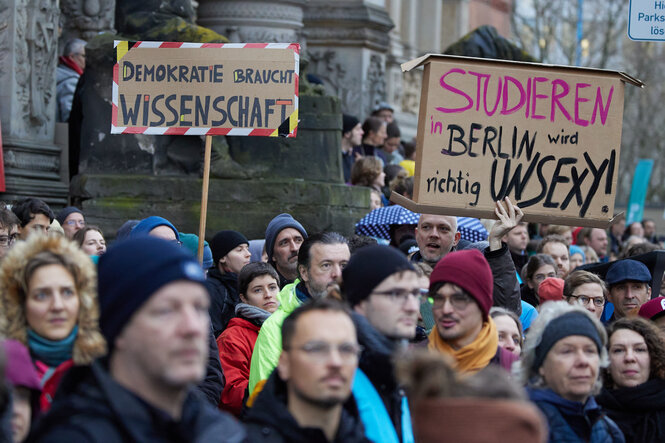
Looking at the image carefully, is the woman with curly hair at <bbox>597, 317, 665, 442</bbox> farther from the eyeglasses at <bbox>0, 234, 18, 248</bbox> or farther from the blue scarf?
the eyeglasses at <bbox>0, 234, 18, 248</bbox>

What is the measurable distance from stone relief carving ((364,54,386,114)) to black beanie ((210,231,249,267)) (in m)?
10.3

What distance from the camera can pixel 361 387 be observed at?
14.8 ft

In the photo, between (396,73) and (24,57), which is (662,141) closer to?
(396,73)

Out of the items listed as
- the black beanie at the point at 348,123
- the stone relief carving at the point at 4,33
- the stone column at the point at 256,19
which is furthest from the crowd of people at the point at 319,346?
the black beanie at the point at 348,123

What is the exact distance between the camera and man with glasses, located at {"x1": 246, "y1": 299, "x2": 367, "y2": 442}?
3.94 metres

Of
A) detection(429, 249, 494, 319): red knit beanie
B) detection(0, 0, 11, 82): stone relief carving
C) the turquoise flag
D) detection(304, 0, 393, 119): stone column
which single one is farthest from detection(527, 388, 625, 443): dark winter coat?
the turquoise flag

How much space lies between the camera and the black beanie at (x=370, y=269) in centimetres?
482

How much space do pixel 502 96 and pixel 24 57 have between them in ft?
16.4

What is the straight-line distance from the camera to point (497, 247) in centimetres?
666

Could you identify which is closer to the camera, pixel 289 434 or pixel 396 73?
pixel 289 434

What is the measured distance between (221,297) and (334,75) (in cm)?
1091

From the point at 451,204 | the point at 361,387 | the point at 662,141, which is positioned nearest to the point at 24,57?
the point at 451,204

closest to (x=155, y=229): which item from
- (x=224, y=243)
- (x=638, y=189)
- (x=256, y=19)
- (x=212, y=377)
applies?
(x=212, y=377)

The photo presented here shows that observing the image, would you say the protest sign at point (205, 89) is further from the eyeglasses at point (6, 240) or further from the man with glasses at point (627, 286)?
the man with glasses at point (627, 286)
